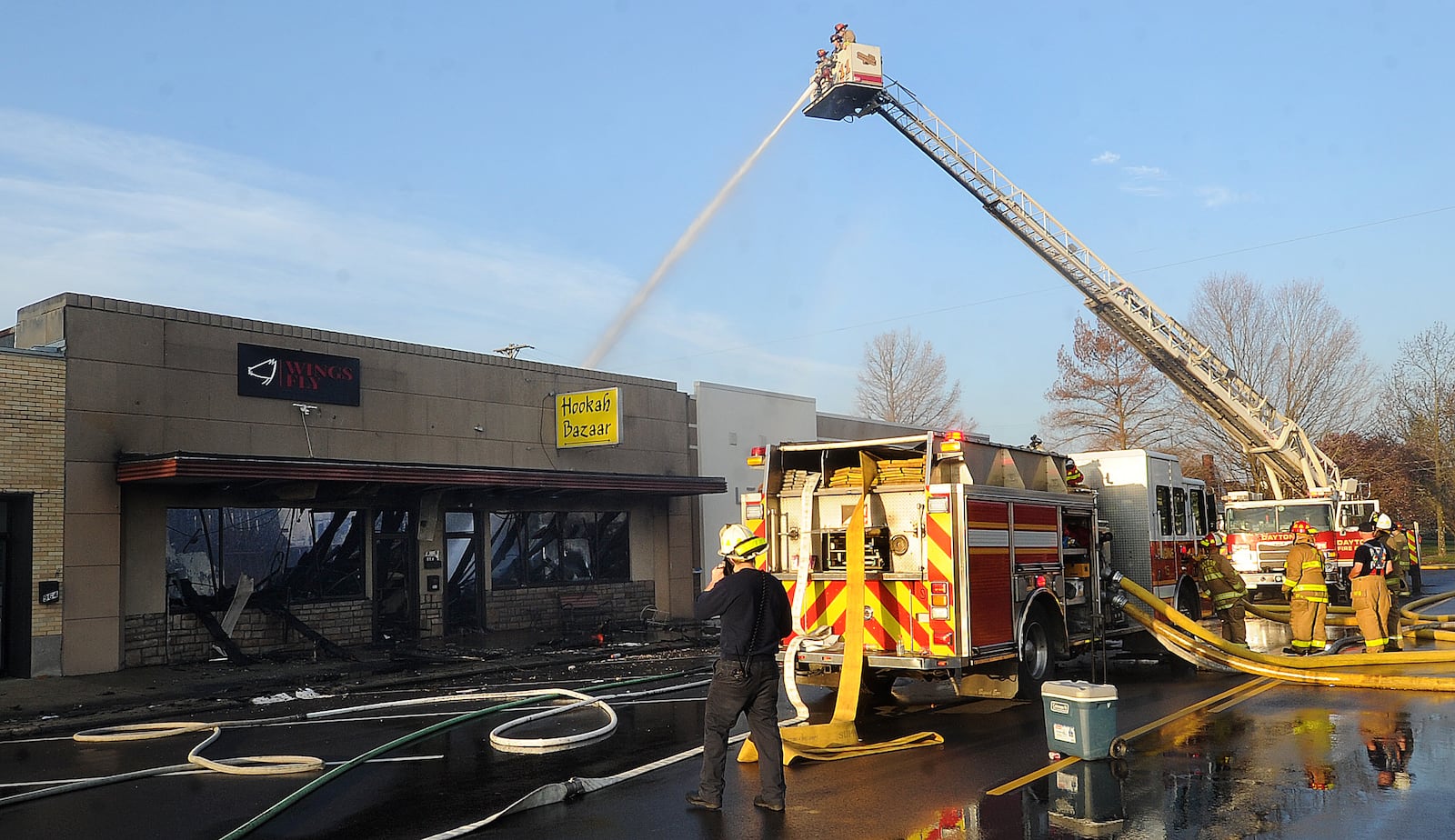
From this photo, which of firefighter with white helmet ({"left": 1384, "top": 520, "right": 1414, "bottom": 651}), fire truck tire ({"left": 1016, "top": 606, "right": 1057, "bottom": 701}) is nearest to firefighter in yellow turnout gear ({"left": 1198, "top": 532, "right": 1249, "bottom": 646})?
firefighter with white helmet ({"left": 1384, "top": 520, "right": 1414, "bottom": 651})

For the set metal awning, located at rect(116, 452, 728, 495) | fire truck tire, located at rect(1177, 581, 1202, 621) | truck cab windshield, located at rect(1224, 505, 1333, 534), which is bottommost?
fire truck tire, located at rect(1177, 581, 1202, 621)

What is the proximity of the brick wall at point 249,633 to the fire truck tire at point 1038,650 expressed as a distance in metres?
11.6

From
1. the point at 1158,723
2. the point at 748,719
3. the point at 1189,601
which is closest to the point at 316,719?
the point at 748,719

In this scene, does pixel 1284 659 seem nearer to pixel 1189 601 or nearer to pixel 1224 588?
pixel 1224 588

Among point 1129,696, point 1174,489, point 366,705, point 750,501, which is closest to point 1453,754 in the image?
point 1129,696

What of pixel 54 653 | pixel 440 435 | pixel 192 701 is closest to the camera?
pixel 192 701

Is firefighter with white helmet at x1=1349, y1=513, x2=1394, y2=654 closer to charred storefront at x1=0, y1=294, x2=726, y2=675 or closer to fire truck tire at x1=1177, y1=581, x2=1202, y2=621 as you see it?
fire truck tire at x1=1177, y1=581, x2=1202, y2=621

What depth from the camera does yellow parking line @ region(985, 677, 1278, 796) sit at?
7.76 meters

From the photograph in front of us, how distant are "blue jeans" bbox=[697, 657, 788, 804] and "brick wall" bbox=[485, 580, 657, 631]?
48.9ft

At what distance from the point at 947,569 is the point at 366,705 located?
6.63 metres

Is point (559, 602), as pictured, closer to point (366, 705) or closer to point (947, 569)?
point (366, 705)

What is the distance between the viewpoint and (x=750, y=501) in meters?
11.9

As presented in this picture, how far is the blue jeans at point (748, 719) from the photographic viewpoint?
282 inches

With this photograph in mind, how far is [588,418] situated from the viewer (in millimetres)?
21844
